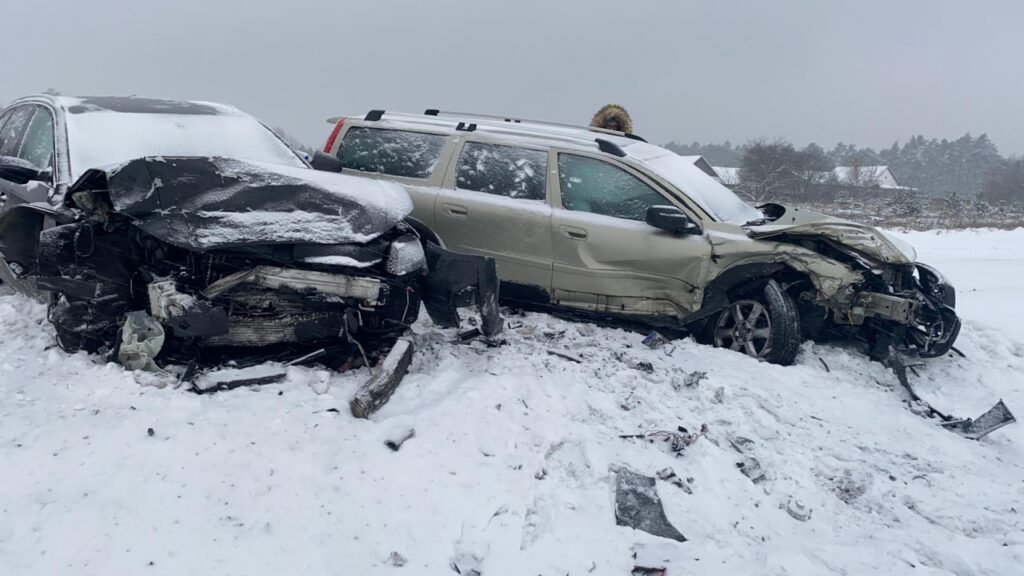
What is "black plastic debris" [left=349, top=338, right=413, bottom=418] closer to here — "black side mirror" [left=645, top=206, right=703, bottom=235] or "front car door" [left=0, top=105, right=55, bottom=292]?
"black side mirror" [left=645, top=206, right=703, bottom=235]

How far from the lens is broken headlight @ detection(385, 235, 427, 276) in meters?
3.65

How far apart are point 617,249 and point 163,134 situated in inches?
142

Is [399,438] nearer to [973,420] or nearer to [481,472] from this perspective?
[481,472]

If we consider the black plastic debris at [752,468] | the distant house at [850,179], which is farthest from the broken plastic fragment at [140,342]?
the distant house at [850,179]

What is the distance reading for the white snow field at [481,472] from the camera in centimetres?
234

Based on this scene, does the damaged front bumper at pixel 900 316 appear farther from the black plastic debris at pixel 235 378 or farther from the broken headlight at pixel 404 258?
the black plastic debris at pixel 235 378

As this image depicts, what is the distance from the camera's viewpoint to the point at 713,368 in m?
4.27

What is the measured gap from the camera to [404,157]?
540 cm

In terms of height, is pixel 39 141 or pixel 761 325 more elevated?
pixel 39 141

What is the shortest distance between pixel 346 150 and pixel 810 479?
4.63 meters

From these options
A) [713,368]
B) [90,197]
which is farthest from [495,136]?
[90,197]

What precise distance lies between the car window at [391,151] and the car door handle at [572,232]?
4.40 feet

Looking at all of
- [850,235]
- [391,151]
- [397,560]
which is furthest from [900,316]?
[391,151]

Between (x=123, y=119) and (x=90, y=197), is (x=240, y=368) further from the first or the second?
(x=123, y=119)
